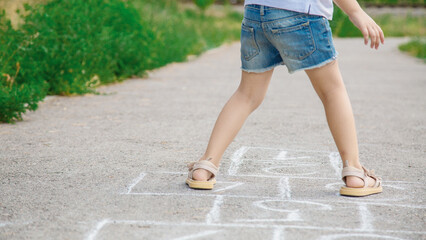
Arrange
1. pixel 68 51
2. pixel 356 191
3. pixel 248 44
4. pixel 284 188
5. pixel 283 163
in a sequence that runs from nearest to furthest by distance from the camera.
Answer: pixel 356 191 → pixel 248 44 → pixel 284 188 → pixel 283 163 → pixel 68 51

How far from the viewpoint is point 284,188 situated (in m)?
3.98

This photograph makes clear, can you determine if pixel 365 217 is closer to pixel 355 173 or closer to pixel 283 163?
pixel 355 173

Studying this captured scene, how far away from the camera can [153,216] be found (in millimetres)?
3318

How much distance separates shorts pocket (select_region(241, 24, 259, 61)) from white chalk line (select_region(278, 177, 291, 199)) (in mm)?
789

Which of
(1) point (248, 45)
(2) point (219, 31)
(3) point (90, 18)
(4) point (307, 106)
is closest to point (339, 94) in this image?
(1) point (248, 45)

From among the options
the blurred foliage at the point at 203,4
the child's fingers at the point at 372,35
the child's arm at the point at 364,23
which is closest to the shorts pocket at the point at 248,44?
the child's arm at the point at 364,23

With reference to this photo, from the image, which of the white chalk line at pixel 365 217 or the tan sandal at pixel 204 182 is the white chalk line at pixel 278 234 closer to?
the white chalk line at pixel 365 217

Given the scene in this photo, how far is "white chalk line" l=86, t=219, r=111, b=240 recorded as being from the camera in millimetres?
2979

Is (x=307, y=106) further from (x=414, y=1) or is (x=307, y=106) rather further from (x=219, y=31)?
(x=414, y=1)

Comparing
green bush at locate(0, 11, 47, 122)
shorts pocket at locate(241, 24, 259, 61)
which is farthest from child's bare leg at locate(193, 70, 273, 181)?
green bush at locate(0, 11, 47, 122)

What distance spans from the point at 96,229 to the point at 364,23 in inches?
71.4

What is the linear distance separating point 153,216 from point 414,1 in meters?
43.8

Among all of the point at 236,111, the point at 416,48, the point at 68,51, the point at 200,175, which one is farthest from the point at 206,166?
the point at 416,48

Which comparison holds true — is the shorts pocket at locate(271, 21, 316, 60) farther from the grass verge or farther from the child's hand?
the grass verge
